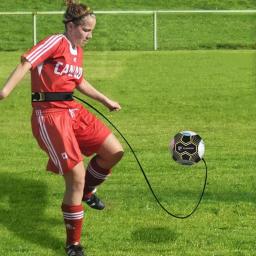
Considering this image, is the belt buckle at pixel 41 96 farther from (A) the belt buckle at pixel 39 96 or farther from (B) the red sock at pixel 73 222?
(B) the red sock at pixel 73 222

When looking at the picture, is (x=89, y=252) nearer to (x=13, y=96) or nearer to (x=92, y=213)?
(x=92, y=213)

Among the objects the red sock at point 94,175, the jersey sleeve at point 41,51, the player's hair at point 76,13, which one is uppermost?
the player's hair at point 76,13

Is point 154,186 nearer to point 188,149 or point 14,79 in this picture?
point 188,149

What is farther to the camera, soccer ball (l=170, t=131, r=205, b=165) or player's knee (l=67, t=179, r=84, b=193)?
soccer ball (l=170, t=131, r=205, b=165)

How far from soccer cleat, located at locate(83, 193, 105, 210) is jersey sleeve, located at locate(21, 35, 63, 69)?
66.2 inches

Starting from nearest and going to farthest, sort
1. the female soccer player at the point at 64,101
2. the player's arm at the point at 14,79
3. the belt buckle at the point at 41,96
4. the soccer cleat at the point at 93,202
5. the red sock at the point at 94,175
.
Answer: the player's arm at the point at 14,79 → the female soccer player at the point at 64,101 → the belt buckle at the point at 41,96 → the red sock at the point at 94,175 → the soccer cleat at the point at 93,202

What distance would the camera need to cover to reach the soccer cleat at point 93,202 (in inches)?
268

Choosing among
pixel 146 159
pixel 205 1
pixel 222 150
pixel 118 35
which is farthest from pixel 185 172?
pixel 205 1

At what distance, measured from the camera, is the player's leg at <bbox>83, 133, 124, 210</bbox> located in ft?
20.9

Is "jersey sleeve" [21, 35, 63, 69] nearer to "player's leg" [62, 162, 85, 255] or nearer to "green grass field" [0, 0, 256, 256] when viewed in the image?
"player's leg" [62, 162, 85, 255]

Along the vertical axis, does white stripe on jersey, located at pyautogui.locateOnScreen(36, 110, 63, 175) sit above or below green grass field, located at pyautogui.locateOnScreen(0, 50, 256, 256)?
above

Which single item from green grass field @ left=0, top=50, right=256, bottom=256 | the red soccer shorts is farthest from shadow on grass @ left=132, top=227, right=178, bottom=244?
the red soccer shorts

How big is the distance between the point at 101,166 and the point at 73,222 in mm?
1026

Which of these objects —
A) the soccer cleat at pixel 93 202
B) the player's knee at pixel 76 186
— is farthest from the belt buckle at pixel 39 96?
the soccer cleat at pixel 93 202
